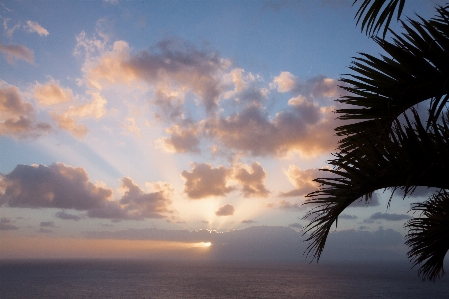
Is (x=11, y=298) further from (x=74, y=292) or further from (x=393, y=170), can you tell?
(x=393, y=170)

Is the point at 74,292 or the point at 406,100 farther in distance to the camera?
the point at 74,292

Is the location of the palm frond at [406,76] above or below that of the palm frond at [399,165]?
above

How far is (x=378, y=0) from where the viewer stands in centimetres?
311

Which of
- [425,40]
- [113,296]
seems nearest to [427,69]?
[425,40]

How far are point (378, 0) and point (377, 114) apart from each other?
108cm

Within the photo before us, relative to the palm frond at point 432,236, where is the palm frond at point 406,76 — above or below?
above

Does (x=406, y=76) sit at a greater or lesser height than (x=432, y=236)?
greater

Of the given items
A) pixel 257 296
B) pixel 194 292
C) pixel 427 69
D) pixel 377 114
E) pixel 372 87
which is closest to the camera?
pixel 427 69

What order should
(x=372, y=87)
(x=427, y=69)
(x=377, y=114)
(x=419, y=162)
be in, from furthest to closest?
(x=377, y=114)
(x=372, y=87)
(x=427, y=69)
(x=419, y=162)

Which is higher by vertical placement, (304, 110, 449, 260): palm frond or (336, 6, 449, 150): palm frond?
(336, 6, 449, 150): palm frond

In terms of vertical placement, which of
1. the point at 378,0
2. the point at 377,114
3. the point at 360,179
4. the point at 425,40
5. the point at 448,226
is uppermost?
the point at 378,0

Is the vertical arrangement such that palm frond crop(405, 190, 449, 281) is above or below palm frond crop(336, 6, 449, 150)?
below

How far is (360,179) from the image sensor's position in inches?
91.4

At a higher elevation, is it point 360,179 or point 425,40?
point 425,40
